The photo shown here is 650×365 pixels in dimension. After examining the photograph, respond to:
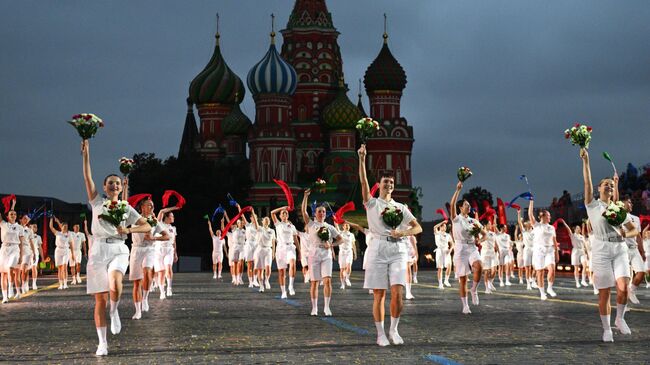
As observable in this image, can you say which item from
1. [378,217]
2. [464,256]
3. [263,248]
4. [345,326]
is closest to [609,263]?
[378,217]

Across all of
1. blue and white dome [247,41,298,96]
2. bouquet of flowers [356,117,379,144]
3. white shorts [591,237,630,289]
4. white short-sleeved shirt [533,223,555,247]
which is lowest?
white shorts [591,237,630,289]

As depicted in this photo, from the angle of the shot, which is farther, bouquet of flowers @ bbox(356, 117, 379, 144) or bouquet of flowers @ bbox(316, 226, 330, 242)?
bouquet of flowers @ bbox(316, 226, 330, 242)

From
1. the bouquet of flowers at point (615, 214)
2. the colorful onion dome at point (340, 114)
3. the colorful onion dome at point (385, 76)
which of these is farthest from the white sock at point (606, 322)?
the colorful onion dome at point (385, 76)

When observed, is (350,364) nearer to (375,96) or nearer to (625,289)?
(625,289)

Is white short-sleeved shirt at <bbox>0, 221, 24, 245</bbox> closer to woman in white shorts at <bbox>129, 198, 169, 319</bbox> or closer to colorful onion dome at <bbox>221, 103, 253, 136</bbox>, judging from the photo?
woman in white shorts at <bbox>129, 198, 169, 319</bbox>

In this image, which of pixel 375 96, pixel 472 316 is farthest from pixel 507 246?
pixel 375 96

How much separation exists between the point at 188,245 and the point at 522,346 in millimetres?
67904

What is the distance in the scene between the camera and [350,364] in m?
11.5

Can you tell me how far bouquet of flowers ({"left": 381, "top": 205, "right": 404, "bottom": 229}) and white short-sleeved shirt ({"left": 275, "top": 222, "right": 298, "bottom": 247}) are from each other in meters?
14.4

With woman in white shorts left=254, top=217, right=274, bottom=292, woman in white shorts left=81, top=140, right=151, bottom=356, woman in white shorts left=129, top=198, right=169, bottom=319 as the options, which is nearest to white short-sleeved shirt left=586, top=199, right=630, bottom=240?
woman in white shorts left=81, top=140, right=151, bottom=356

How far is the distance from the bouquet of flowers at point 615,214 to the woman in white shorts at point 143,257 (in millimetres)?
7989

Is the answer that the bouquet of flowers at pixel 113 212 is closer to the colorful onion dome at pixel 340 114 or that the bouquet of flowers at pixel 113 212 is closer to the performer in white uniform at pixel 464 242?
the performer in white uniform at pixel 464 242

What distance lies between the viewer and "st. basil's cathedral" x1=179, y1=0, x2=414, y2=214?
96188mm

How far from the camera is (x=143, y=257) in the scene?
20.0 metres
